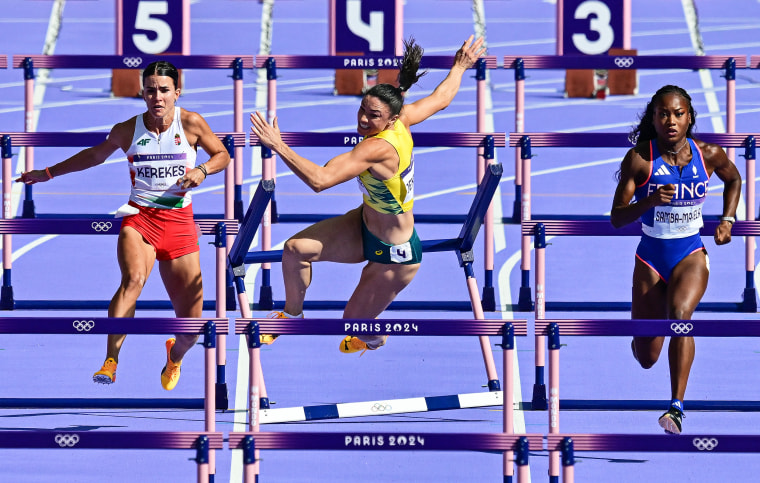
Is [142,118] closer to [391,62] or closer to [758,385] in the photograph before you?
[391,62]

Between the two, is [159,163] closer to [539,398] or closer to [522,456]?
[539,398]

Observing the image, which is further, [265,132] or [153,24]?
[153,24]

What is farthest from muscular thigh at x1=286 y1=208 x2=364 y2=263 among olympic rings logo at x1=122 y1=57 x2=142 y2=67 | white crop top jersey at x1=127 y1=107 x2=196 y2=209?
olympic rings logo at x1=122 y1=57 x2=142 y2=67

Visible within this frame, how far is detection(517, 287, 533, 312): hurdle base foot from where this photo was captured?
399 inches

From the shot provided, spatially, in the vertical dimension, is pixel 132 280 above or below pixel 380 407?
above

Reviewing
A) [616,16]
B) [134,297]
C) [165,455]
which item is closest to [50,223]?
[134,297]

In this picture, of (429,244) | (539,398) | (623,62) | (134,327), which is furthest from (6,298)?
(623,62)

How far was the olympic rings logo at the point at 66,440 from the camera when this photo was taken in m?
5.79

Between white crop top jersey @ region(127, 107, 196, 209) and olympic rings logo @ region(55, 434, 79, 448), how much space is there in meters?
2.24

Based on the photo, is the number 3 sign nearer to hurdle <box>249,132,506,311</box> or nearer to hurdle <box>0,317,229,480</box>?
hurdle <box>249,132,506,311</box>

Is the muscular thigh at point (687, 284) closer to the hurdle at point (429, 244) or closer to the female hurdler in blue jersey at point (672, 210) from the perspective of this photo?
the female hurdler in blue jersey at point (672, 210)

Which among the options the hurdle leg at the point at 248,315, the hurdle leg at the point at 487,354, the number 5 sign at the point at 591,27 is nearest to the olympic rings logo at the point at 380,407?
the hurdle leg at the point at 248,315

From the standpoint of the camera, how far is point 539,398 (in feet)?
28.1

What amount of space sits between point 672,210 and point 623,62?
3.48 metres
